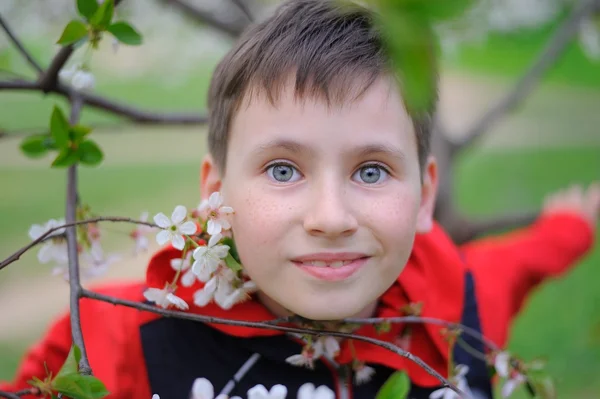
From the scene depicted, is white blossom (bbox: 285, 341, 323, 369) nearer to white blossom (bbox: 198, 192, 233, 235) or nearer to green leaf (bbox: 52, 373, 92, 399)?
white blossom (bbox: 198, 192, 233, 235)

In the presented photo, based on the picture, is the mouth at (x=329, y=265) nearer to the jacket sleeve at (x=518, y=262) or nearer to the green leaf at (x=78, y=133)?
the green leaf at (x=78, y=133)

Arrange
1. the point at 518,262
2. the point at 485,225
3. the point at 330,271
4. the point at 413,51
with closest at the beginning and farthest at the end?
the point at 413,51 → the point at 330,271 → the point at 518,262 → the point at 485,225

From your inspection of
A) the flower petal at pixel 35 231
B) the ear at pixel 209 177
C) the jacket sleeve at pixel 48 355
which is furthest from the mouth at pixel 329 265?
the jacket sleeve at pixel 48 355

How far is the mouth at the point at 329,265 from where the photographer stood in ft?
2.70

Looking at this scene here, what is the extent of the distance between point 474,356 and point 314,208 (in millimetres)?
445

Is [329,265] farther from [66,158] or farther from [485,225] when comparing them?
[485,225]

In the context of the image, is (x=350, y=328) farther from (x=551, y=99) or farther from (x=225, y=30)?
(x=551, y=99)

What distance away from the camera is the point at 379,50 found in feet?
2.79

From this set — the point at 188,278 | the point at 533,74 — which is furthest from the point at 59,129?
the point at 533,74

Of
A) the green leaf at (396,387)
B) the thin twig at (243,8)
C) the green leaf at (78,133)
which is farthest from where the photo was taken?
the thin twig at (243,8)

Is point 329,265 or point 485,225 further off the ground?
point 485,225

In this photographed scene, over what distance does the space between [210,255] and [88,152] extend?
7.6 inches

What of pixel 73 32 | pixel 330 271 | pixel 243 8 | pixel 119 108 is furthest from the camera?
pixel 243 8

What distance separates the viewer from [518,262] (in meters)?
1.42
